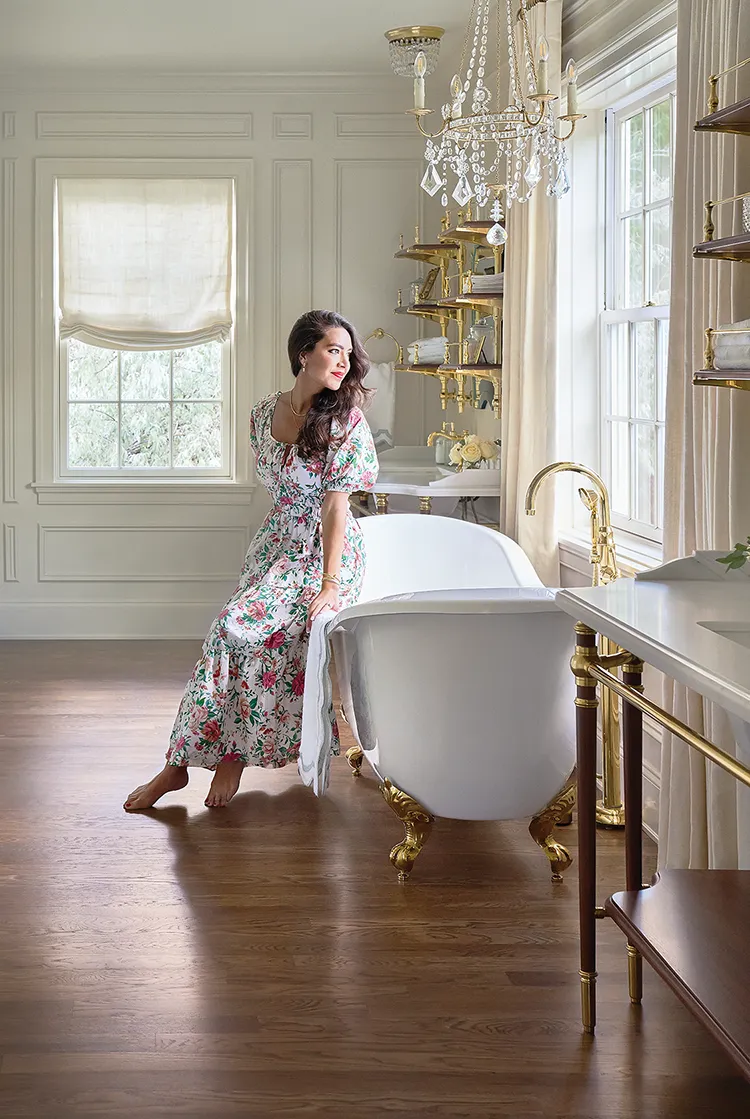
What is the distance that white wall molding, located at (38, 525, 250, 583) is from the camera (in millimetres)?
6281

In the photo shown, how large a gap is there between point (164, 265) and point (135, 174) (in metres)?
0.47

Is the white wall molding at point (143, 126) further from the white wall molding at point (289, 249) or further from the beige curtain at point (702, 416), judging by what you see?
the beige curtain at point (702, 416)

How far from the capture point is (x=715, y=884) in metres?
2.14

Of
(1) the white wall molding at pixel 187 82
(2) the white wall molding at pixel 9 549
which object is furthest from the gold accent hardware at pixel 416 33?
(2) the white wall molding at pixel 9 549

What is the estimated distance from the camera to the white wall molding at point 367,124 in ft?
20.0

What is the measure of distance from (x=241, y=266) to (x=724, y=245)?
4.22m

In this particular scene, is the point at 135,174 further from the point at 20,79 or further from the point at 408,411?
the point at 408,411

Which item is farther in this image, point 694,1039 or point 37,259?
point 37,259

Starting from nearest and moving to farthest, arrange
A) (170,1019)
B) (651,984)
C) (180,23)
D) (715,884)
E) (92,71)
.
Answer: (715,884) < (170,1019) < (651,984) < (180,23) < (92,71)

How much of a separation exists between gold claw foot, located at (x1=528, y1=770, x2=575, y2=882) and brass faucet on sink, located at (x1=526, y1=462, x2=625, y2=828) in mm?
364

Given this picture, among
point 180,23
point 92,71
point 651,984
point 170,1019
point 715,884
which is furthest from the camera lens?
point 92,71

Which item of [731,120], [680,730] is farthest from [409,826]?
[731,120]

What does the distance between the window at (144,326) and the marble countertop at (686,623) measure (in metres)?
4.24

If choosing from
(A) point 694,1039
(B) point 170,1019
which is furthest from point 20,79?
(A) point 694,1039
